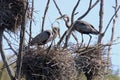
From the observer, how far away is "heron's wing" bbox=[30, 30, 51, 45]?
7627 millimetres

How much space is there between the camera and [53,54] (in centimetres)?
721

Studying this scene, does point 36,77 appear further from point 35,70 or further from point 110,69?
point 110,69

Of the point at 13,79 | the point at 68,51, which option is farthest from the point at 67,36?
the point at 13,79

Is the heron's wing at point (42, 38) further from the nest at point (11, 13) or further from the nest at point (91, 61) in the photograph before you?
the nest at point (91, 61)

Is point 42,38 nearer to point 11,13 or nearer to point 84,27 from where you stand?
point 11,13

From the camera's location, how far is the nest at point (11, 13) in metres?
7.18

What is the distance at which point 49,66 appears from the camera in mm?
7199

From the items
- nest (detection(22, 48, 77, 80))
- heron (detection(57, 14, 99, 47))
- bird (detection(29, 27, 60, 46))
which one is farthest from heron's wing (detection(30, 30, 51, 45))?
heron (detection(57, 14, 99, 47))

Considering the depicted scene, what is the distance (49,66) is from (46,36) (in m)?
0.73

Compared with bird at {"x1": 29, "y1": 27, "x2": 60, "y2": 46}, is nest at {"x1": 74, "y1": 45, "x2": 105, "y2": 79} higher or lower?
lower

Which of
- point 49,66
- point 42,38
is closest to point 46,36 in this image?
point 42,38

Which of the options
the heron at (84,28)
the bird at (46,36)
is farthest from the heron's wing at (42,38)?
the heron at (84,28)

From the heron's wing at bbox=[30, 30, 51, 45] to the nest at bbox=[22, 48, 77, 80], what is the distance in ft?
1.05

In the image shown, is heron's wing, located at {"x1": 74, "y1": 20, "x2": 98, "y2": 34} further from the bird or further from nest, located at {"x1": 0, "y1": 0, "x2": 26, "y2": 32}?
nest, located at {"x1": 0, "y1": 0, "x2": 26, "y2": 32}
